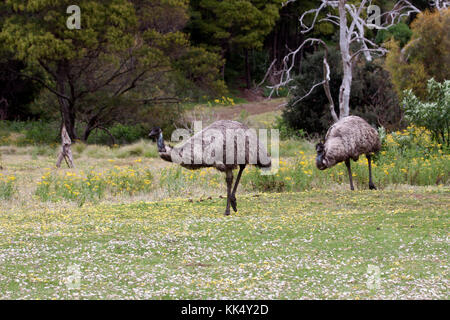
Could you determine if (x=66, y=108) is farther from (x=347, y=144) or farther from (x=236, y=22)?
(x=236, y=22)

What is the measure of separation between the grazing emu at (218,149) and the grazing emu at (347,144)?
2654mm

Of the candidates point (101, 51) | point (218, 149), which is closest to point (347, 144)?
point (218, 149)

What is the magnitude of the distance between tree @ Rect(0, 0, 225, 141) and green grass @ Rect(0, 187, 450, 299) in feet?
50.7

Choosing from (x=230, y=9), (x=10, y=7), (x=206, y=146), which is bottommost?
(x=206, y=146)

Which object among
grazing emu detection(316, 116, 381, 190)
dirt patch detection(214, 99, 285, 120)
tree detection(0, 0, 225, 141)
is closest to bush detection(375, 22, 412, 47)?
dirt patch detection(214, 99, 285, 120)

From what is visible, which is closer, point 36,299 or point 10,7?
point 36,299

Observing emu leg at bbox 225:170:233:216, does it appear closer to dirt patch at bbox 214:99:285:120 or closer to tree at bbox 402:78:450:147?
tree at bbox 402:78:450:147

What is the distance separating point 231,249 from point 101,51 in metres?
21.3

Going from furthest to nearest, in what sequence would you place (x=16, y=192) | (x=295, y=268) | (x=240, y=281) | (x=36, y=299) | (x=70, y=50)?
(x=70, y=50) → (x=16, y=192) → (x=295, y=268) → (x=240, y=281) → (x=36, y=299)

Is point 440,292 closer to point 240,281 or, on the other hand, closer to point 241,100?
point 240,281

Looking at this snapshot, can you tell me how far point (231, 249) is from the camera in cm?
865

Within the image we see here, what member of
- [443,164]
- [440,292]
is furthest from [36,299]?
[443,164]

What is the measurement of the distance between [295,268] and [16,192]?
852cm

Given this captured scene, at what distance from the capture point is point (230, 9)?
45.1 metres
